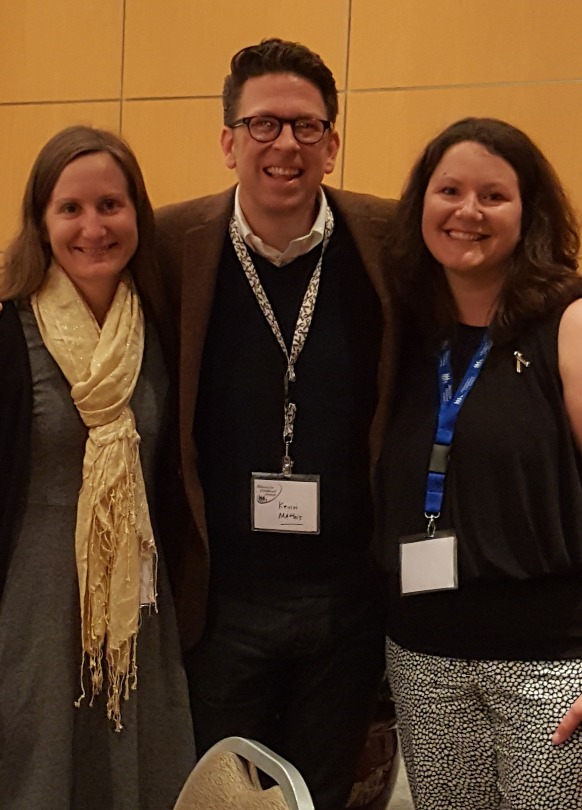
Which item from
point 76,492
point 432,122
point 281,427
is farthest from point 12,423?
point 432,122

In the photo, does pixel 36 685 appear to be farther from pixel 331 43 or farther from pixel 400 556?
pixel 331 43

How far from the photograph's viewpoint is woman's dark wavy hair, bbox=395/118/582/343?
1811 millimetres

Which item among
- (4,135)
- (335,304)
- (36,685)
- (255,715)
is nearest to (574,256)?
(335,304)

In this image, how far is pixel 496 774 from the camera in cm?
180

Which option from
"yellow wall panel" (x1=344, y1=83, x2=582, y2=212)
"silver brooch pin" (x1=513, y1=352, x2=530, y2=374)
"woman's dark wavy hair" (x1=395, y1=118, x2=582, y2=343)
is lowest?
"silver brooch pin" (x1=513, y1=352, x2=530, y2=374)

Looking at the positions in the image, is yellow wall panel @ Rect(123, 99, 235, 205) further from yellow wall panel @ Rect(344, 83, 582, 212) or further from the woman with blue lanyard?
the woman with blue lanyard

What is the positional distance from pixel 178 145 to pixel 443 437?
279 cm

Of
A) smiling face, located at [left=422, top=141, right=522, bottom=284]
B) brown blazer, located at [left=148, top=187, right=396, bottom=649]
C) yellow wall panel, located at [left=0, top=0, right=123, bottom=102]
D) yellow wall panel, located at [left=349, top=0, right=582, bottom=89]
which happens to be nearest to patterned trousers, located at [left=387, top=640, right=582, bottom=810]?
brown blazer, located at [left=148, top=187, right=396, bottom=649]

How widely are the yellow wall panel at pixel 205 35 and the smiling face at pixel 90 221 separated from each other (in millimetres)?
2081

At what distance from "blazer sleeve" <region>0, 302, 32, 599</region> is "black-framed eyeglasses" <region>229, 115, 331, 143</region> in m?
0.67

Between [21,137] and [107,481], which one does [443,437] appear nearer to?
[107,481]

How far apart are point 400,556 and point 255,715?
57 cm

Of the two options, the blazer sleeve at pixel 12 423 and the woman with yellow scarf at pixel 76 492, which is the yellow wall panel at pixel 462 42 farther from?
the blazer sleeve at pixel 12 423

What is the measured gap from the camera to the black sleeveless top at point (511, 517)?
174cm
